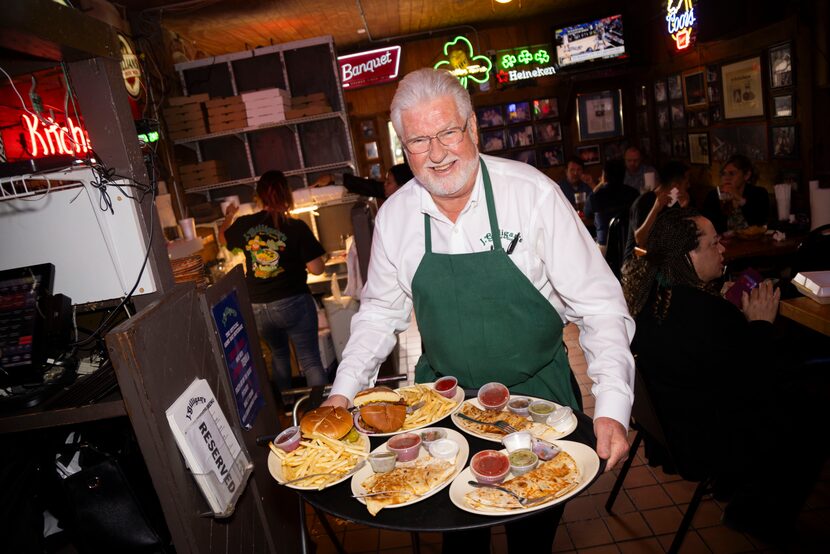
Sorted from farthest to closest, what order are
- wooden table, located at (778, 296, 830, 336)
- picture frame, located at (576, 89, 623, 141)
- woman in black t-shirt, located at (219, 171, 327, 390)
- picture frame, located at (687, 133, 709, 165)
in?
picture frame, located at (576, 89, 623, 141), picture frame, located at (687, 133, 709, 165), woman in black t-shirt, located at (219, 171, 327, 390), wooden table, located at (778, 296, 830, 336)

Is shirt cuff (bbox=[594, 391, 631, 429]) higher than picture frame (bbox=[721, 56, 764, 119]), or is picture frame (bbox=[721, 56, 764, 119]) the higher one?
picture frame (bbox=[721, 56, 764, 119])

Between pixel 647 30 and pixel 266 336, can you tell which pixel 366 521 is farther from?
pixel 647 30

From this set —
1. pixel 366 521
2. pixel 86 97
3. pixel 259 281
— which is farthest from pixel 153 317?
pixel 259 281

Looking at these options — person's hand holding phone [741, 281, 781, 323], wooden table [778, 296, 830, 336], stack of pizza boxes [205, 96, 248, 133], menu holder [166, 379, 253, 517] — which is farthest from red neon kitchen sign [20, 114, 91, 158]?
wooden table [778, 296, 830, 336]

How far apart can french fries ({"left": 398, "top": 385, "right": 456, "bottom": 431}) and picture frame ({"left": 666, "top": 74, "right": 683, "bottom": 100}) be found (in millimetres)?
8208

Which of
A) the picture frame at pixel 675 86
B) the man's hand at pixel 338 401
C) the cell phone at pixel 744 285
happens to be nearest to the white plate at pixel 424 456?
the man's hand at pixel 338 401

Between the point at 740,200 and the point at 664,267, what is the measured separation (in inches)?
135

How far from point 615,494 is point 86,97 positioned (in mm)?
3090

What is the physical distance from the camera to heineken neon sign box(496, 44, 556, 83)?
998 cm

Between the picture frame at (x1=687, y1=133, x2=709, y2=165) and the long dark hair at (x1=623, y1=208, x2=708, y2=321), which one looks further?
the picture frame at (x1=687, y1=133, x2=709, y2=165)

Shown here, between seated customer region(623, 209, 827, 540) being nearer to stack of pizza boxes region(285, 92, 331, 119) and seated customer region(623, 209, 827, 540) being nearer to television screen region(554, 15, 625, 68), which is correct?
stack of pizza boxes region(285, 92, 331, 119)

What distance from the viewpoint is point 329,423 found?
1.76 metres

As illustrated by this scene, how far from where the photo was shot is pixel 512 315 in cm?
198

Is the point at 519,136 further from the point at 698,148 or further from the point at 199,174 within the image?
the point at 199,174
